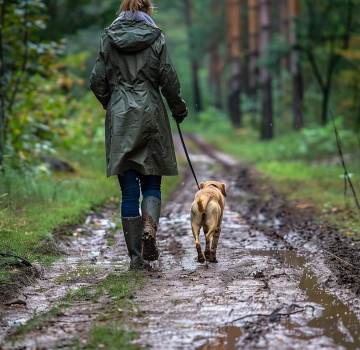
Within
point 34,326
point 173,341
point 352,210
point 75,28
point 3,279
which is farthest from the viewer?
point 75,28

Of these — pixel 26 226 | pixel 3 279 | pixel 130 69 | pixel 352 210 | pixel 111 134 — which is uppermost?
pixel 130 69

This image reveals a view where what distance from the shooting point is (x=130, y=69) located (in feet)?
16.5

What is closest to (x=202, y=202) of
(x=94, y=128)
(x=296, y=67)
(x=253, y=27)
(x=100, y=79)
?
(x=100, y=79)

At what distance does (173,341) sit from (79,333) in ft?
1.88

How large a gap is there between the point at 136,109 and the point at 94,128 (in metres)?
11.2

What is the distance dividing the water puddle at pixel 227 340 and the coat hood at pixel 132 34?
8.75ft

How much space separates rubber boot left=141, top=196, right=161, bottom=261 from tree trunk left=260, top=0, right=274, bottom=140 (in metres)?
16.5

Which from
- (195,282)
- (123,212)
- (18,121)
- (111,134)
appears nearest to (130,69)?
(111,134)

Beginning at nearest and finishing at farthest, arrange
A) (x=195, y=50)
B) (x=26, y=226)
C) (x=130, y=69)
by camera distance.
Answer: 1. (x=130, y=69)
2. (x=26, y=226)
3. (x=195, y=50)

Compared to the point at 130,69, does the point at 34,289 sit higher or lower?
lower

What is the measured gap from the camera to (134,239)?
5074 mm

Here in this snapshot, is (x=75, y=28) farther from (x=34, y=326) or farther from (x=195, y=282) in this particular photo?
(x=34, y=326)

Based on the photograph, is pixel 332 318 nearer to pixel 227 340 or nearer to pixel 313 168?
pixel 227 340

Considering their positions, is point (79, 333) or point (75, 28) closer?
point (79, 333)
